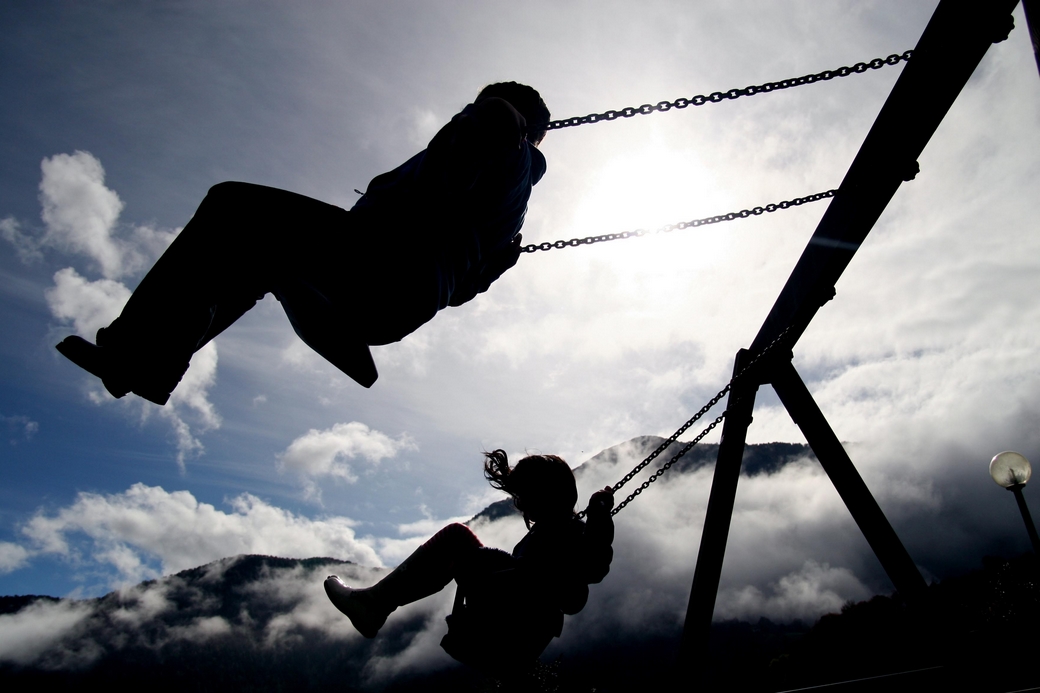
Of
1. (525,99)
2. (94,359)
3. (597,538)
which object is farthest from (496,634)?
(525,99)

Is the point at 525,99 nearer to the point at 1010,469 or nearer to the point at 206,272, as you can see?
the point at 206,272

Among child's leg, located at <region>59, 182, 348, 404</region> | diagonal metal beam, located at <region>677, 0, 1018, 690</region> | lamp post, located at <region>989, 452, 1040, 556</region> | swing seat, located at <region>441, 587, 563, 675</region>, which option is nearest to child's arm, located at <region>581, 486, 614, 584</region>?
swing seat, located at <region>441, 587, 563, 675</region>

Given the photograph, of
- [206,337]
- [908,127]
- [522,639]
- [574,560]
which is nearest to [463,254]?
[206,337]

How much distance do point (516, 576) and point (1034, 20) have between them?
124 inches

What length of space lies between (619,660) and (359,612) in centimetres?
20605

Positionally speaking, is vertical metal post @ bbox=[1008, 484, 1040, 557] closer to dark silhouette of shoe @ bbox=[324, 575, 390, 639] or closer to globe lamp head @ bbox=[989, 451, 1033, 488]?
globe lamp head @ bbox=[989, 451, 1033, 488]

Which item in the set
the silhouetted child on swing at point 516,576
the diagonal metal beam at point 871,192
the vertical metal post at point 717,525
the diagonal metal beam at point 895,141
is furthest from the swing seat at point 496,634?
the diagonal metal beam at point 895,141

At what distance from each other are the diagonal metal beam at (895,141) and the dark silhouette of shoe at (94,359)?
12.8ft

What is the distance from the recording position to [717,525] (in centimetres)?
454

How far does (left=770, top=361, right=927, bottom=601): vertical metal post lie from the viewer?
4.25 metres

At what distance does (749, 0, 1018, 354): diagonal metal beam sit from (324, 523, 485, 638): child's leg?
10.3ft

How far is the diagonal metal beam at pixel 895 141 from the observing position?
2.71 m

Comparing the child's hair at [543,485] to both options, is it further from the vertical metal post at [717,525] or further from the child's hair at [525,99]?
the vertical metal post at [717,525]

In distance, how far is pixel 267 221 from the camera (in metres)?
1.79
